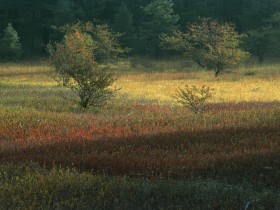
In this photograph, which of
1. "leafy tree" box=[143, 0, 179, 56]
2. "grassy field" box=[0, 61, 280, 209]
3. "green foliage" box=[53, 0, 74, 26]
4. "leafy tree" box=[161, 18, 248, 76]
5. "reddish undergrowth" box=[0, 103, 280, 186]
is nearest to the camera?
"grassy field" box=[0, 61, 280, 209]

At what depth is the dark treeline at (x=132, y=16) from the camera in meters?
65.8

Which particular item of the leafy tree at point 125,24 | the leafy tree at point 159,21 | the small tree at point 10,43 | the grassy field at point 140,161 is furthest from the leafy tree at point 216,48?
the grassy field at point 140,161

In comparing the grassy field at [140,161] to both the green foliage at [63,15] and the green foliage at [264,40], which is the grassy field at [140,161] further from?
the green foliage at [63,15]

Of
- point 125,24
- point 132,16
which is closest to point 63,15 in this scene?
point 125,24

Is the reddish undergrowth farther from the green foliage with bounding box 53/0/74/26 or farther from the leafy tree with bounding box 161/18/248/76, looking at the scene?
the green foliage with bounding box 53/0/74/26

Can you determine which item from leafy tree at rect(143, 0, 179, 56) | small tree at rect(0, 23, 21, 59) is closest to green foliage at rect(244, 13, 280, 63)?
leafy tree at rect(143, 0, 179, 56)

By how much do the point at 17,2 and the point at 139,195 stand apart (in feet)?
241

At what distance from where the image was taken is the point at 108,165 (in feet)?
27.4

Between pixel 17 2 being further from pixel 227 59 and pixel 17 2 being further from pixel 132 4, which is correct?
pixel 227 59

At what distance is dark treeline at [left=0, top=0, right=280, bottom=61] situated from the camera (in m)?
65.8

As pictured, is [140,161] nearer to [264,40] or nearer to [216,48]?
[216,48]

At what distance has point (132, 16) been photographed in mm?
72125

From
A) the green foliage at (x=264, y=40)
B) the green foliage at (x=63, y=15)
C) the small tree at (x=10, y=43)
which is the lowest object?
the small tree at (x=10, y=43)

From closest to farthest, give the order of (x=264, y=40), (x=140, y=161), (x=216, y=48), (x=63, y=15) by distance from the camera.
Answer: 1. (x=140, y=161)
2. (x=216, y=48)
3. (x=264, y=40)
4. (x=63, y=15)
